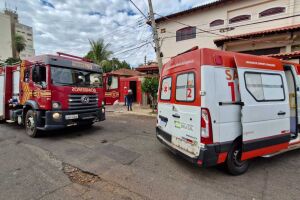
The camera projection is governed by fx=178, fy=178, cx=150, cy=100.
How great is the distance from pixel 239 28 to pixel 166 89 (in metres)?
12.7

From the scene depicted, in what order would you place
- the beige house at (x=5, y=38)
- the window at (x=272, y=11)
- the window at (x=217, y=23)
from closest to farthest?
the window at (x=272, y=11), the window at (x=217, y=23), the beige house at (x=5, y=38)

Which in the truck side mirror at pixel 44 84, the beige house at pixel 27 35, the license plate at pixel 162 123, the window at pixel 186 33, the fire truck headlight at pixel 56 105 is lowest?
the license plate at pixel 162 123

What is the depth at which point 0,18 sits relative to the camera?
1810 inches

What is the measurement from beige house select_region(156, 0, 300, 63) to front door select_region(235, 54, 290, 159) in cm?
742

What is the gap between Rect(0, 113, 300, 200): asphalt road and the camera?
2920 millimetres

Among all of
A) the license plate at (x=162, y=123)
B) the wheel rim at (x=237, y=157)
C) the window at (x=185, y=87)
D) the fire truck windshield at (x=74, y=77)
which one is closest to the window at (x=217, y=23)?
the fire truck windshield at (x=74, y=77)

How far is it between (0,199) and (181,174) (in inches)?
121

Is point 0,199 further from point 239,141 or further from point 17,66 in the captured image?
point 17,66

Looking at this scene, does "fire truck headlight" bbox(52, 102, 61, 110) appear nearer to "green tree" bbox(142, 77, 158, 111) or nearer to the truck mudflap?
the truck mudflap

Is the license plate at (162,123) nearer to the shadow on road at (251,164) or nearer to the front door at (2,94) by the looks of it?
the shadow on road at (251,164)

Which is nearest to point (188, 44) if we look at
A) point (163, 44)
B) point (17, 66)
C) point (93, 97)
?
point (163, 44)

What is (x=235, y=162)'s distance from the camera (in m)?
3.61

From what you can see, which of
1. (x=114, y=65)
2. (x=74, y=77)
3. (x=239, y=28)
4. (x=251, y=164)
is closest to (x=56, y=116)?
(x=74, y=77)

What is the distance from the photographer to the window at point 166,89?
14.3ft
